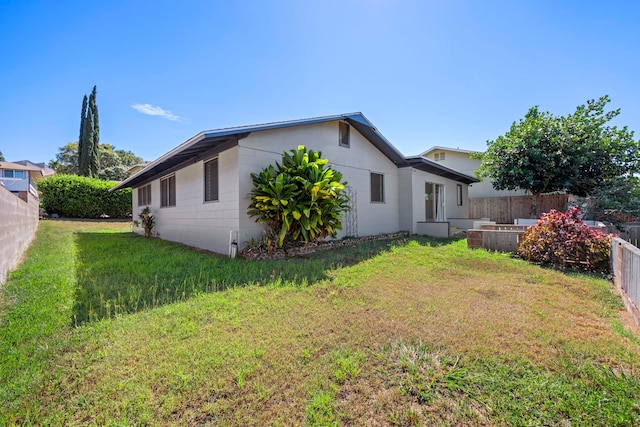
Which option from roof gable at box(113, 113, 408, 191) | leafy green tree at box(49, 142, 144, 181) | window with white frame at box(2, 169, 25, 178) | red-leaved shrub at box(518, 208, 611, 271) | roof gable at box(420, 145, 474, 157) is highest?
leafy green tree at box(49, 142, 144, 181)

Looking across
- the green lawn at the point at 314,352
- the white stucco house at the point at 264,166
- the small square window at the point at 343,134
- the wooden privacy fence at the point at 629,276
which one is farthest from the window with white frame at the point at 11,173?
the wooden privacy fence at the point at 629,276

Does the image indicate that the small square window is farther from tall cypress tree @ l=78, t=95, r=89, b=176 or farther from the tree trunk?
tall cypress tree @ l=78, t=95, r=89, b=176

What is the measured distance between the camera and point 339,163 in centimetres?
939

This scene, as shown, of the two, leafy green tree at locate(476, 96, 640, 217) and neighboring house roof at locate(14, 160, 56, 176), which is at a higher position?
neighboring house roof at locate(14, 160, 56, 176)

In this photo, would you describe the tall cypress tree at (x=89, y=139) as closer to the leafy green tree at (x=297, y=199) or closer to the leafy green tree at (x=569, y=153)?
the leafy green tree at (x=297, y=199)

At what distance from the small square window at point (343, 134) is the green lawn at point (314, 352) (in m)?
5.95

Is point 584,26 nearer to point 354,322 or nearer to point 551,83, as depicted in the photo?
point 551,83

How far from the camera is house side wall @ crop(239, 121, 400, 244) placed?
7.03 m

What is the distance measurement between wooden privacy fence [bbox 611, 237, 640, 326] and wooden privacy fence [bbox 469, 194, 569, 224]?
11127 millimetres

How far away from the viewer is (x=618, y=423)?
5.99 ft

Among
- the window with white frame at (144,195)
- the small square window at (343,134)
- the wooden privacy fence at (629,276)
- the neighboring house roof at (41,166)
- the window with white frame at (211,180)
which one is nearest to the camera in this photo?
the wooden privacy fence at (629,276)

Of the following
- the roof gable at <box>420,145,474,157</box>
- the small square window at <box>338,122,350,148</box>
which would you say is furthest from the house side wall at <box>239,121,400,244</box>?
the roof gable at <box>420,145,474,157</box>

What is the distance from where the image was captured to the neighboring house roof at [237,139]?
6457mm

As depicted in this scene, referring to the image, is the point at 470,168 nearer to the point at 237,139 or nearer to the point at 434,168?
the point at 434,168
